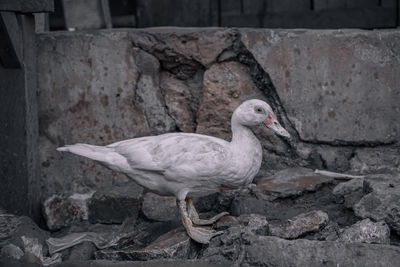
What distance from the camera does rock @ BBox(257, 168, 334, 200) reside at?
443cm

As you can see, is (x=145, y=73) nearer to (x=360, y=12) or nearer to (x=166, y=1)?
(x=166, y=1)

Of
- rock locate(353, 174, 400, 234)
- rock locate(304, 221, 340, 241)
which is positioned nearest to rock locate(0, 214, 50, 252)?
rock locate(304, 221, 340, 241)

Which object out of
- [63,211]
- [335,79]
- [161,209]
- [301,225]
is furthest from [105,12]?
[301,225]

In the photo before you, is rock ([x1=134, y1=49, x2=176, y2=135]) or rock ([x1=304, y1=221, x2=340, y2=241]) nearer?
rock ([x1=304, y1=221, x2=340, y2=241])

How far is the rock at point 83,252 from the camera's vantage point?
4043mm

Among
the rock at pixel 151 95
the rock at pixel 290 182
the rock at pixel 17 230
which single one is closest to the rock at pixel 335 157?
the rock at pixel 290 182

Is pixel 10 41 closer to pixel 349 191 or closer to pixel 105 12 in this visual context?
pixel 105 12

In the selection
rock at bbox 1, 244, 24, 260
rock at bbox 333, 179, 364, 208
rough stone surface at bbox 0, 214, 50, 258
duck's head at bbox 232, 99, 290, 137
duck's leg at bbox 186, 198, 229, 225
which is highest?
duck's head at bbox 232, 99, 290, 137

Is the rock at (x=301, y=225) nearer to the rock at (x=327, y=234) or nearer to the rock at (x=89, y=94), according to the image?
the rock at (x=327, y=234)

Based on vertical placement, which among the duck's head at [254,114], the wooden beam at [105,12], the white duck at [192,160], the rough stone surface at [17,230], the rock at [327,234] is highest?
the wooden beam at [105,12]

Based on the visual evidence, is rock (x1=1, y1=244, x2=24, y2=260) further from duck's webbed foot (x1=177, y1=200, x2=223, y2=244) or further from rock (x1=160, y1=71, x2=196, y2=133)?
rock (x1=160, y1=71, x2=196, y2=133)

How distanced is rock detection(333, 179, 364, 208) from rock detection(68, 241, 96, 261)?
144 centimetres

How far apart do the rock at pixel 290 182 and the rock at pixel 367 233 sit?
2.14 feet

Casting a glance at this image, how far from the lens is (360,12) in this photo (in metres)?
5.59
